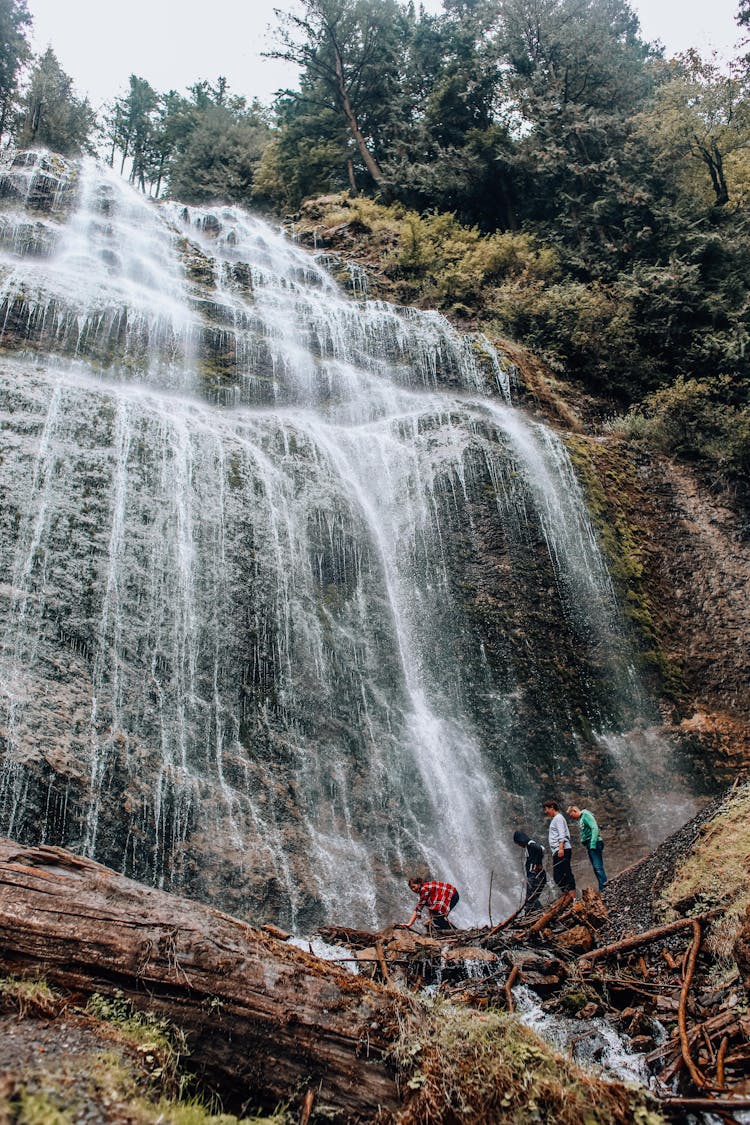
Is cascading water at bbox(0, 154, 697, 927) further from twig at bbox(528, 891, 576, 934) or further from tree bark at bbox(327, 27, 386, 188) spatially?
tree bark at bbox(327, 27, 386, 188)

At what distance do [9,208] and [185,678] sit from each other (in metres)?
15.9

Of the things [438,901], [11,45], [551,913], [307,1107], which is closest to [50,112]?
[11,45]

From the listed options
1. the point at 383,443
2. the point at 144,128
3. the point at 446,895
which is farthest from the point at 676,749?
the point at 144,128

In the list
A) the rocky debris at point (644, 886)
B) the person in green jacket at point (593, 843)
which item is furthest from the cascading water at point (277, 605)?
the rocky debris at point (644, 886)

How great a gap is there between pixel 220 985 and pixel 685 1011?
2.58 meters

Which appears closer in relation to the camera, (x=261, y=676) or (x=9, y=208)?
(x=261, y=676)

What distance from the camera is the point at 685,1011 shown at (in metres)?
3.54

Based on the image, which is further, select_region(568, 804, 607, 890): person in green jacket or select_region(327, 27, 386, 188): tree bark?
select_region(327, 27, 386, 188): tree bark

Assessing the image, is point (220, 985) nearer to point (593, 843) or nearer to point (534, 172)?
point (593, 843)

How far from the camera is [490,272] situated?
21.1m

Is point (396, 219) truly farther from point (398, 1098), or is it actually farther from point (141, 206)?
point (398, 1098)

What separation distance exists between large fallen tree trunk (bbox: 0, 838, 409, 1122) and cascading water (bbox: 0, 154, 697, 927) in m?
5.18

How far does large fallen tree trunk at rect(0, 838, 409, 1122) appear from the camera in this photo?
257 centimetres

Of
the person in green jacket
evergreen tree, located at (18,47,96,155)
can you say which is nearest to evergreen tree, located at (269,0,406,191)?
evergreen tree, located at (18,47,96,155)
